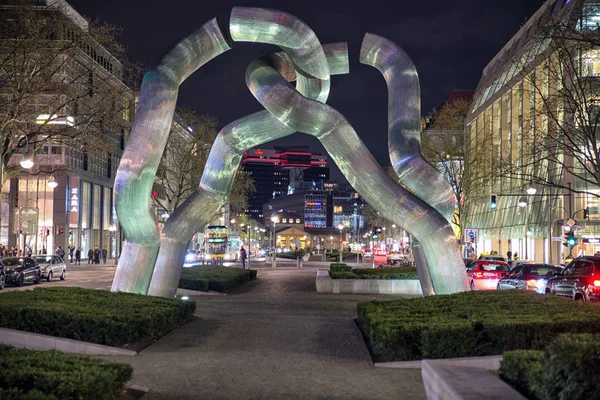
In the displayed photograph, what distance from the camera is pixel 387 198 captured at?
17.3 metres

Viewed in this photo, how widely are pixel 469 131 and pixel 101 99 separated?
208 ft

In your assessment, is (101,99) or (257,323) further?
(101,99)

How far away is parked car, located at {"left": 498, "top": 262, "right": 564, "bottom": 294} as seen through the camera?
2564cm

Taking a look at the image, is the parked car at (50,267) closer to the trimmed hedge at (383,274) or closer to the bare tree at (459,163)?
the trimmed hedge at (383,274)

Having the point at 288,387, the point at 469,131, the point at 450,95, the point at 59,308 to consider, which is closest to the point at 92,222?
the point at 469,131

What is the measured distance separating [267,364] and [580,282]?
12901mm

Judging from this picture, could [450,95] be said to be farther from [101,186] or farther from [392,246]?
[101,186]

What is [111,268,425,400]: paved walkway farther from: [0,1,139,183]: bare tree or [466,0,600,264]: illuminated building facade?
[466,0,600,264]: illuminated building facade

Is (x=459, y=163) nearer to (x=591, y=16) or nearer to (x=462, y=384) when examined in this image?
(x=591, y=16)

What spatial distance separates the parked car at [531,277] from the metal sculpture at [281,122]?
950 centimetres

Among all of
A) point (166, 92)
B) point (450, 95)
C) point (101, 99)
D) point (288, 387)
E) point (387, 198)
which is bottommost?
point (288, 387)

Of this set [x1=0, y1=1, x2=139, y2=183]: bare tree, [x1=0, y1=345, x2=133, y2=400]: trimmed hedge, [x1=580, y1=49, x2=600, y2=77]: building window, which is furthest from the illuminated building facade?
[x1=0, y1=345, x2=133, y2=400]: trimmed hedge

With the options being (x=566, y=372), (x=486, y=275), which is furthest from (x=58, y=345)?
(x=486, y=275)

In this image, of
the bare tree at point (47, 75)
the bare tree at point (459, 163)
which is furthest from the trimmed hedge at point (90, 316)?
the bare tree at point (459, 163)
